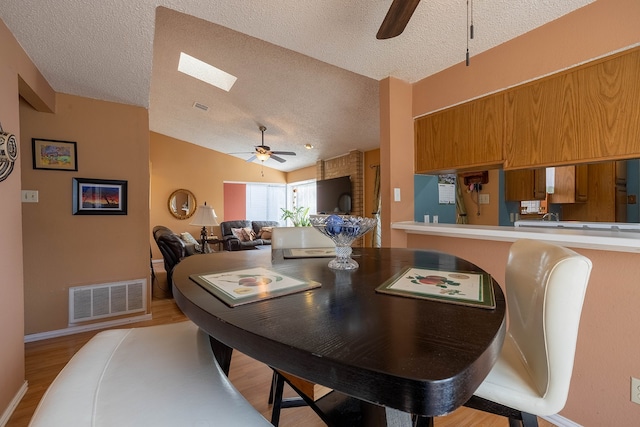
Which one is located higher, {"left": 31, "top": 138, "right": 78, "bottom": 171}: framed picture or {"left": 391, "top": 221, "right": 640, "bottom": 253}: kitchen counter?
{"left": 31, "top": 138, "right": 78, "bottom": 171}: framed picture

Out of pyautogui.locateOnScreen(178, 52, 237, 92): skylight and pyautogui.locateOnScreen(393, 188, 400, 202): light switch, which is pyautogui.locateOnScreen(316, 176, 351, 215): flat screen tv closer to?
pyautogui.locateOnScreen(178, 52, 237, 92): skylight

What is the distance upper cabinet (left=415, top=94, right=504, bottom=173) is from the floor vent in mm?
3110

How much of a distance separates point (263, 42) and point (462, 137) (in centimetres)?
202

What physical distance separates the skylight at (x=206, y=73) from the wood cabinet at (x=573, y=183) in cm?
409

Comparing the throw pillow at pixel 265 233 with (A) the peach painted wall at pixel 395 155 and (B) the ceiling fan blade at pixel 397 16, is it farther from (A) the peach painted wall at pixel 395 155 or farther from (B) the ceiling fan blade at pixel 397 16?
(B) the ceiling fan blade at pixel 397 16

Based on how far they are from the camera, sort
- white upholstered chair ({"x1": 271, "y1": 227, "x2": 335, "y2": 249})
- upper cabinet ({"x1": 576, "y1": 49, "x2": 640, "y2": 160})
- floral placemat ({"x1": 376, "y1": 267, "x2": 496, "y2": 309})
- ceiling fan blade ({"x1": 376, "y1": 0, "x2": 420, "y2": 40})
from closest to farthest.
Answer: floral placemat ({"x1": 376, "y1": 267, "x2": 496, "y2": 309})
ceiling fan blade ({"x1": 376, "y1": 0, "x2": 420, "y2": 40})
upper cabinet ({"x1": 576, "y1": 49, "x2": 640, "y2": 160})
white upholstered chair ({"x1": 271, "y1": 227, "x2": 335, "y2": 249})

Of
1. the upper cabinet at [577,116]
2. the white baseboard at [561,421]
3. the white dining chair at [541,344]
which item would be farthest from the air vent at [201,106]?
the white baseboard at [561,421]

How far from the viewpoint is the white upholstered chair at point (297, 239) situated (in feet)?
5.93

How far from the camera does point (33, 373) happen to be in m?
2.04

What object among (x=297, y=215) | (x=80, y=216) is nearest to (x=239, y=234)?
(x=297, y=215)

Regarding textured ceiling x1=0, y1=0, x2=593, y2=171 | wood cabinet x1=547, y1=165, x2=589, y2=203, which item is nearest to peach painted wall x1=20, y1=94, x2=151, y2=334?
textured ceiling x1=0, y1=0, x2=593, y2=171

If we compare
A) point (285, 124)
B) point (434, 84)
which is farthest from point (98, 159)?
point (434, 84)

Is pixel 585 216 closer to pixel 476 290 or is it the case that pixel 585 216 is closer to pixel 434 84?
pixel 434 84

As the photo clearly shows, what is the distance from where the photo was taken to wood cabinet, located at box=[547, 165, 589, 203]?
10.6 feet
